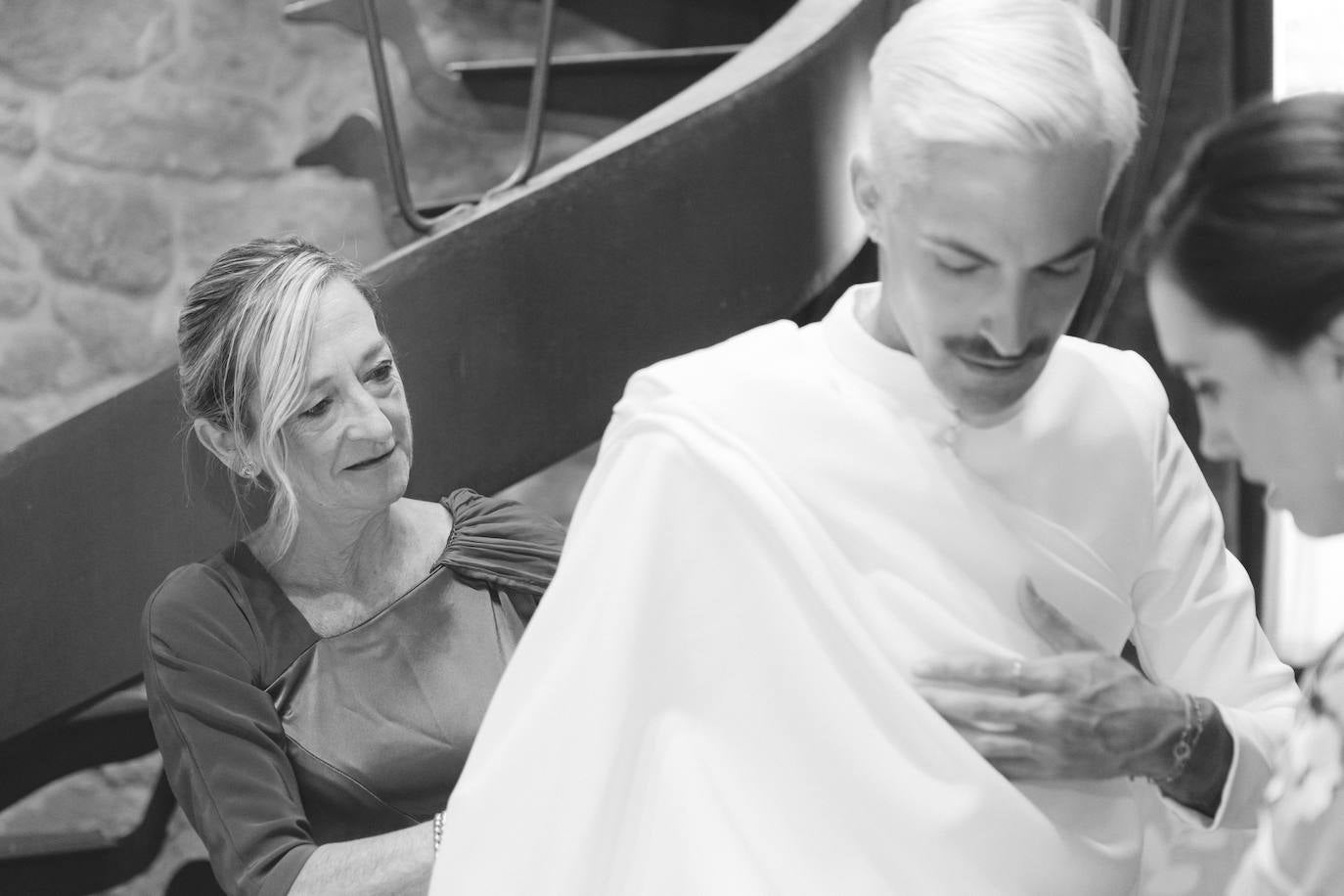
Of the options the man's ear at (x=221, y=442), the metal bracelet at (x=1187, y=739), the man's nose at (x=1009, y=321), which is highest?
the man's nose at (x=1009, y=321)

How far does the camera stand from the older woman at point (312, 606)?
6.04 ft

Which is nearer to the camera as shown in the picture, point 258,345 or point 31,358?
point 258,345

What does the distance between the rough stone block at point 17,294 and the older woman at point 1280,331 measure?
9.68 feet

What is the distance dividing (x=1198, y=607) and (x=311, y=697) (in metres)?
1.09

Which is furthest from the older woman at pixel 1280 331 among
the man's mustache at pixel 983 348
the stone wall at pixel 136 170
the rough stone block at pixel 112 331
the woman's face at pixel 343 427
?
the rough stone block at pixel 112 331

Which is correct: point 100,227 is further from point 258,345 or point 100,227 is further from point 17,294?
point 258,345

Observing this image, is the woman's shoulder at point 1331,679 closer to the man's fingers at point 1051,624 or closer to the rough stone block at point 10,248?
the man's fingers at point 1051,624

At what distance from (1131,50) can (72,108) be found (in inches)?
89.6

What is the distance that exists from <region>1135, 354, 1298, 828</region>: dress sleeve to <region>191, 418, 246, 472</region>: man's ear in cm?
118

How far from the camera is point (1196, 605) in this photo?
4.42ft

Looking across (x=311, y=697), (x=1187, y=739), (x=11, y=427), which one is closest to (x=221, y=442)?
(x=311, y=697)

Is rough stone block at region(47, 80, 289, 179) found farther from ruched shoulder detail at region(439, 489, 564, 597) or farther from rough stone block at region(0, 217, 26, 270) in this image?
ruched shoulder detail at region(439, 489, 564, 597)

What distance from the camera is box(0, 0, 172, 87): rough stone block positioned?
3381 mm

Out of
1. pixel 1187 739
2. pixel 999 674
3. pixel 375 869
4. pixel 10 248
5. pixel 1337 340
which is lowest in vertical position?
pixel 375 869
